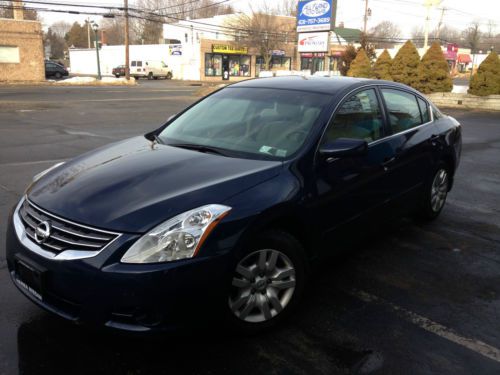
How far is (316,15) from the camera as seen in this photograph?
2992 cm

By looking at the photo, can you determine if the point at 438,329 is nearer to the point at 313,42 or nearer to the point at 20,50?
the point at 313,42

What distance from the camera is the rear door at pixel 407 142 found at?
14.2 ft

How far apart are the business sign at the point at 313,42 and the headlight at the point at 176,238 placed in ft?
95.4

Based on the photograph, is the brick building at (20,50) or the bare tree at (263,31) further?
the bare tree at (263,31)

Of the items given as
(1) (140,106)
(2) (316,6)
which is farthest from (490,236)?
(2) (316,6)

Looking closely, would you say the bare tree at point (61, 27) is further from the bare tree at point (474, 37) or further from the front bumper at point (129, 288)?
the front bumper at point (129, 288)

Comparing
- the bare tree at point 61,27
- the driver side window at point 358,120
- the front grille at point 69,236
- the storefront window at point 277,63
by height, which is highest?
the bare tree at point 61,27

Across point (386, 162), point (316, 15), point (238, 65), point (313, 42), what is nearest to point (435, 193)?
point (386, 162)

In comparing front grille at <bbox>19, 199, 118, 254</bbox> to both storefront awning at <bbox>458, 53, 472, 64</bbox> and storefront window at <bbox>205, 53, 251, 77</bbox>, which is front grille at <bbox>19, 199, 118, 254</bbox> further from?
storefront awning at <bbox>458, 53, 472, 64</bbox>

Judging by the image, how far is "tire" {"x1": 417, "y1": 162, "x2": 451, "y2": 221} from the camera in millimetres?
5109

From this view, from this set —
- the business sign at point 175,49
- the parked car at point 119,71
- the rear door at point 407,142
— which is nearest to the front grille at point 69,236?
the rear door at point 407,142

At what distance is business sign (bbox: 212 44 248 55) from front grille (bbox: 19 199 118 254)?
52039 millimetres

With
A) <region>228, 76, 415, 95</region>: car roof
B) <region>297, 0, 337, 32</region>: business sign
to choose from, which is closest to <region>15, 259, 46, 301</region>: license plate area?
<region>228, 76, 415, 95</region>: car roof

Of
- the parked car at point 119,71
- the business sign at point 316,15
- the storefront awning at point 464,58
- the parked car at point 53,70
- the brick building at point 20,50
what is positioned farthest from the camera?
the storefront awning at point 464,58
